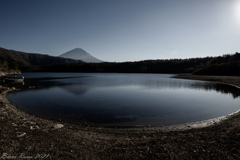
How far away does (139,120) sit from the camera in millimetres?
18250

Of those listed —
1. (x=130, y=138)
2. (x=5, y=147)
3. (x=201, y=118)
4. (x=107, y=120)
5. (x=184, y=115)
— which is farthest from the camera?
(x=184, y=115)

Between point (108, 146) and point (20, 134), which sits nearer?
point (108, 146)

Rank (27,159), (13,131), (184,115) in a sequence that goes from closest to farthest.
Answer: (27,159) < (13,131) < (184,115)

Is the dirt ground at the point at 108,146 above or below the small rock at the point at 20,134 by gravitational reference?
below

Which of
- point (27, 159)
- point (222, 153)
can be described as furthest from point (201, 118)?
point (27, 159)

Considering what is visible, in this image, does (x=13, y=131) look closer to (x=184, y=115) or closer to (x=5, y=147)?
(x=5, y=147)

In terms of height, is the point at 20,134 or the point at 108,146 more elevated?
the point at 20,134

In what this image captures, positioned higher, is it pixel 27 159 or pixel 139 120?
pixel 27 159

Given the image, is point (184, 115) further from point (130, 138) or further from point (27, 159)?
point (27, 159)

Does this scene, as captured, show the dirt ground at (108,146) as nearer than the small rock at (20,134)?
Yes

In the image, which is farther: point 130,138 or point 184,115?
point 184,115

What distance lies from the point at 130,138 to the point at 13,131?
30.4 ft

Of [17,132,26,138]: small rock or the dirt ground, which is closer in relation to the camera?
the dirt ground

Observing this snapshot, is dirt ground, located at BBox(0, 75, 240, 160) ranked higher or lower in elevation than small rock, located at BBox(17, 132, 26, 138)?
lower
